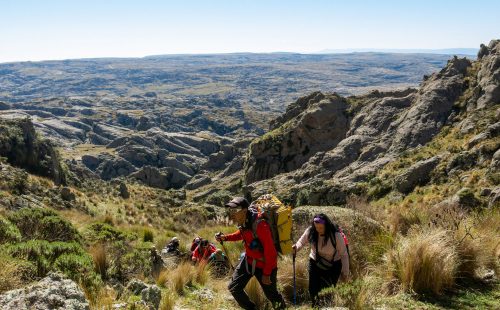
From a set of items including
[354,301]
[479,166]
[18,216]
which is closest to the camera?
[354,301]

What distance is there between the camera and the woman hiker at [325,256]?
289 inches

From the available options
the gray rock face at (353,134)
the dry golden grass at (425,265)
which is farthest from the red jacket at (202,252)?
the gray rock face at (353,134)

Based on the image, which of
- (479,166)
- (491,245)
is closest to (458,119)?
(479,166)

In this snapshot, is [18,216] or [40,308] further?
[18,216]

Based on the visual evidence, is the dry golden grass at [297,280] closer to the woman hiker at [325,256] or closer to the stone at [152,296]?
the woman hiker at [325,256]

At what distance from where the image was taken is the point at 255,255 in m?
7.17

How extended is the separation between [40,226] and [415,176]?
101ft

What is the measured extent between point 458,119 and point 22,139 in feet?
143

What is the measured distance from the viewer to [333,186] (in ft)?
124

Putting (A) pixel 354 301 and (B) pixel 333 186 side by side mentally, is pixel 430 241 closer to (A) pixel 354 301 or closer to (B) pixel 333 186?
(A) pixel 354 301

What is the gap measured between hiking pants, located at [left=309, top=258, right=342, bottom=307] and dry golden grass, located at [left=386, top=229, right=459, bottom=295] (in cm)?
90

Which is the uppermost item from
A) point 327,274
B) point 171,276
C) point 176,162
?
point 327,274

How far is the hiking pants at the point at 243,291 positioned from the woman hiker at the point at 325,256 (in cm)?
66

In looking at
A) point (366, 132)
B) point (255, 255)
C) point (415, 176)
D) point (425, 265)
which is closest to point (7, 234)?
point (255, 255)
